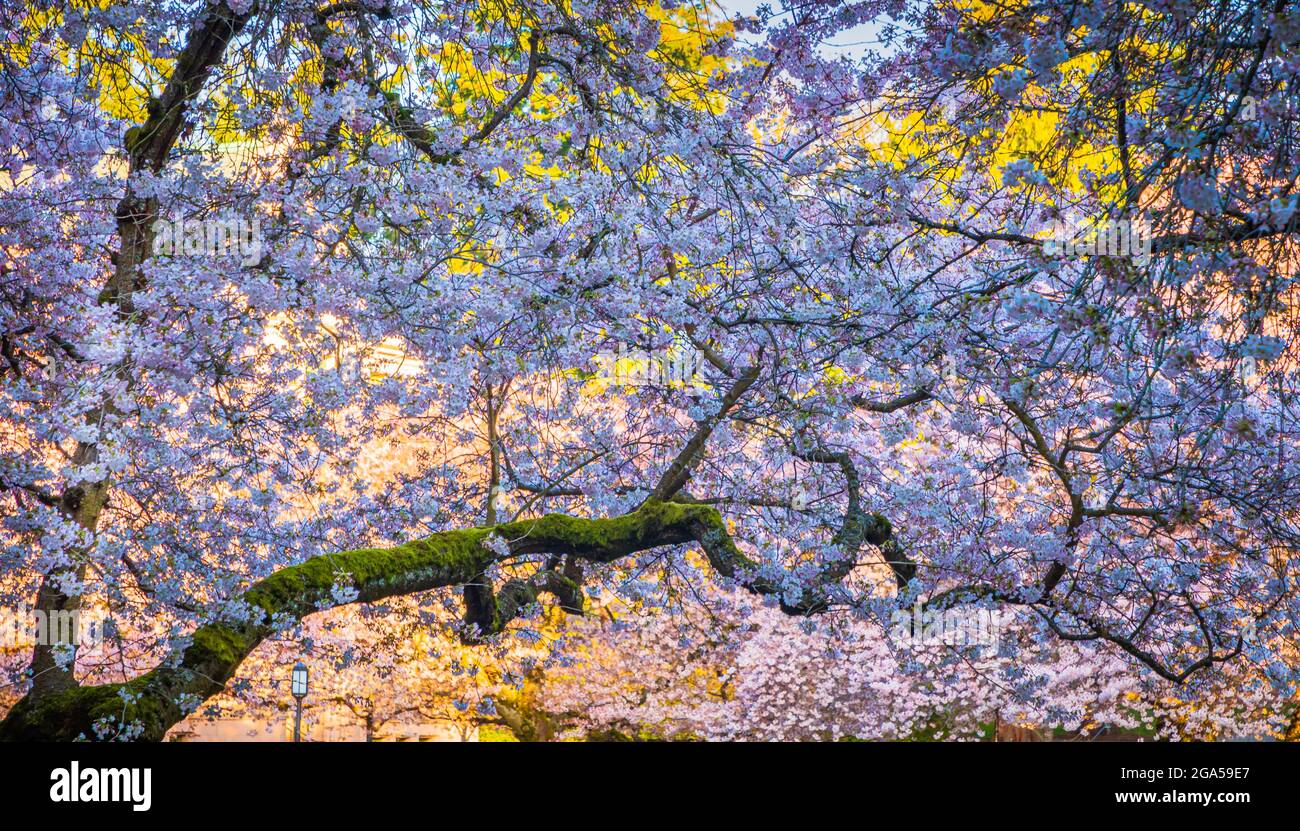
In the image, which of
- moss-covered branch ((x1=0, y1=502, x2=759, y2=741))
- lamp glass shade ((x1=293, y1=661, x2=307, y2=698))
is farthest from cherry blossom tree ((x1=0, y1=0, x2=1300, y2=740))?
lamp glass shade ((x1=293, y1=661, x2=307, y2=698))

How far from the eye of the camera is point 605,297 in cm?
582

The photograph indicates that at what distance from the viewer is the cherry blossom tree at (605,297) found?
4531mm

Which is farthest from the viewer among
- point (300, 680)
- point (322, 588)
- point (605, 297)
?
point (300, 680)

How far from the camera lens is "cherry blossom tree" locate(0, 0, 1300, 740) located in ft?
14.9

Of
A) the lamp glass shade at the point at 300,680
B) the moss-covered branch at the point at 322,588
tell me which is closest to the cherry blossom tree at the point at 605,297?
the moss-covered branch at the point at 322,588

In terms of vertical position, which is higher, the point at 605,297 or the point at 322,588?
the point at 605,297

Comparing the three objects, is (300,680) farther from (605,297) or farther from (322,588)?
(605,297)

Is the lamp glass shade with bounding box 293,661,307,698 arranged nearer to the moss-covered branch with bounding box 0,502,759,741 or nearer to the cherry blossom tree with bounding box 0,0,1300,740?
the cherry blossom tree with bounding box 0,0,1300,740

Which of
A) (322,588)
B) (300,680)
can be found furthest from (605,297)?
(300,680)

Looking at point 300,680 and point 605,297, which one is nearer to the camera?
point 605,297

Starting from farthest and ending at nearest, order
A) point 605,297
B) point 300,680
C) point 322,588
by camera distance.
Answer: point 300,680
point 605,297
point 322,588

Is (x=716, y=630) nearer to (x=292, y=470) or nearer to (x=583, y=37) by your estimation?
(x=292, y=470)
